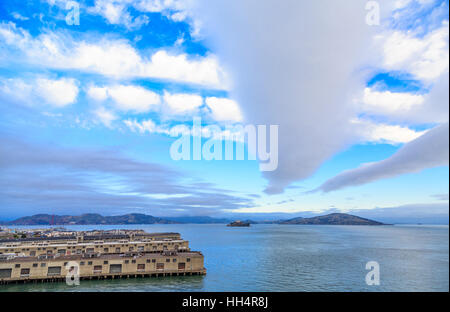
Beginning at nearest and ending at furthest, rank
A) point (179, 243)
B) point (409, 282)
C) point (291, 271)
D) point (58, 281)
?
point (58, 281) < point (409, 282) < point (291, 271) < point (179, 243)

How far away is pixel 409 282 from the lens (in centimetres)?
5284

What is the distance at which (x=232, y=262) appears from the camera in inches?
2904

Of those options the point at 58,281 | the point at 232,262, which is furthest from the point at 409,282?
the point at 58,281
